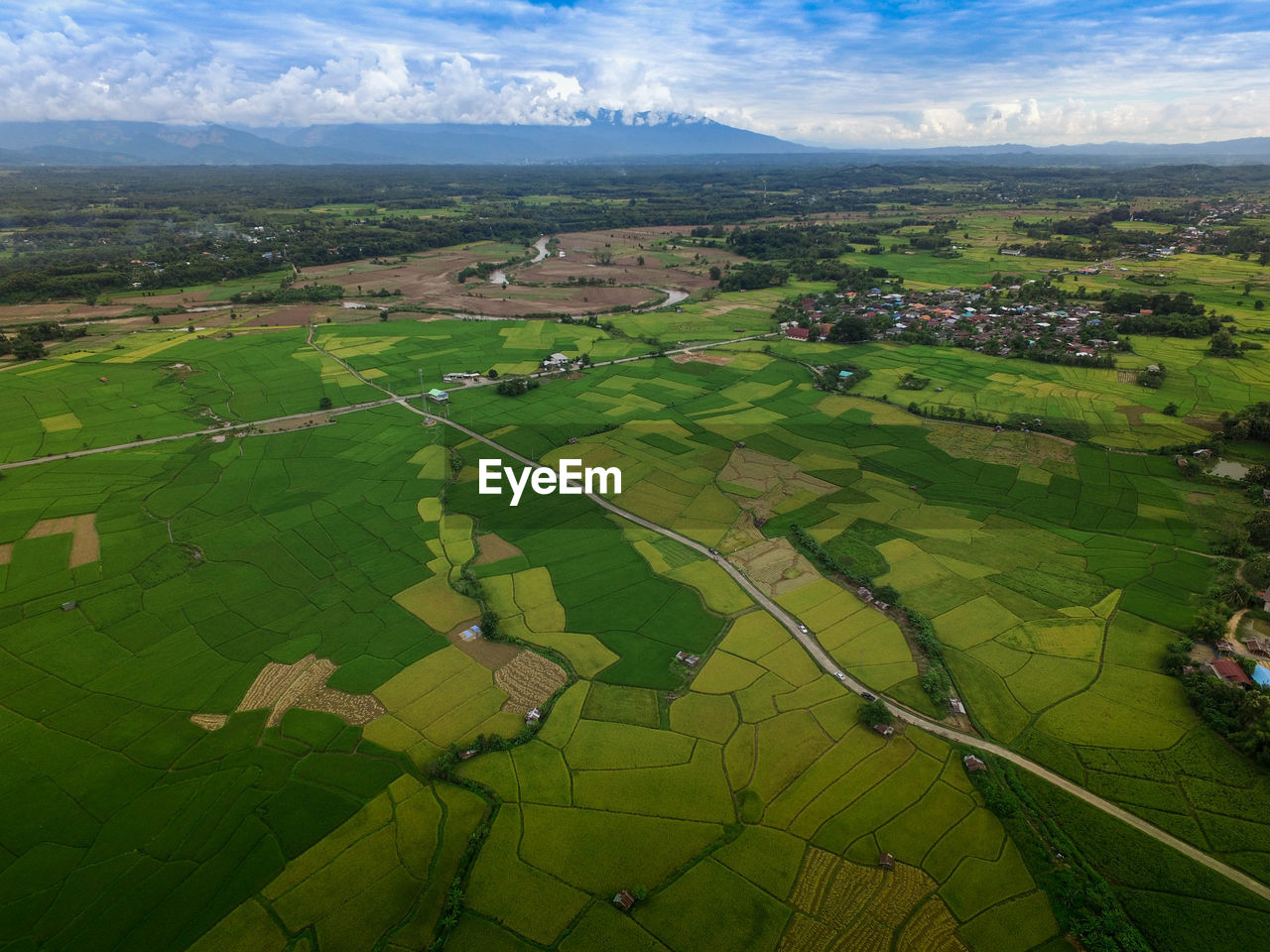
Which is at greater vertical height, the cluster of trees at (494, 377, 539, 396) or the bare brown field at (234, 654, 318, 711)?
the cluster of trees at (494, 377, 539, 396)

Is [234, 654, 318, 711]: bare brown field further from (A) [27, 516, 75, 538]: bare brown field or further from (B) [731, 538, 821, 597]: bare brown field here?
(B) [731, 538, 821, 597]: bare brown field

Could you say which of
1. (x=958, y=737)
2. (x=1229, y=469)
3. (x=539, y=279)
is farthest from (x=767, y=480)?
(x=539, y=279)

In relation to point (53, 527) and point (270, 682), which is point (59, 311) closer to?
point (53, 527)

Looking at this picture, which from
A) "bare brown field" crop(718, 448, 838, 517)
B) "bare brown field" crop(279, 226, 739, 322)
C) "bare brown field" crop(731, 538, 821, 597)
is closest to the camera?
"bare brown field" crop(731, 538, 821, 597)

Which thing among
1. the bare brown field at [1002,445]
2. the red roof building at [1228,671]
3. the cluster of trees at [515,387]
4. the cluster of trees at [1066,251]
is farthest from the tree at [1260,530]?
the cluster of trees at [1066,251]

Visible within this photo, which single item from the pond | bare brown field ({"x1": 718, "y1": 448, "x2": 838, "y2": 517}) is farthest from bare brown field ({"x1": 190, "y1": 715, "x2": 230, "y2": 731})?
the pond

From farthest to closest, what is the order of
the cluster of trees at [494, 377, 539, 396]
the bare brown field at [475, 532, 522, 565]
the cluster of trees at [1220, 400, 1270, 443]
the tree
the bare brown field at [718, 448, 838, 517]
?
the cluster of trees at [494, 377, 539, 396] < the cluster of trees at [1220, 400, 1270, 443] < the bare brown field at [718, 448, 838, 517] < the bare brown field at [475, 532, 522, 565] < the tree
